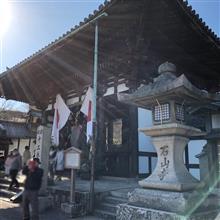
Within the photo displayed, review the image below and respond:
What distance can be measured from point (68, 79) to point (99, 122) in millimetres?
2778

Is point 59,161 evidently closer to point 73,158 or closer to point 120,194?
point 73,158

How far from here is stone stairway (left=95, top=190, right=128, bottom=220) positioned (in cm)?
634

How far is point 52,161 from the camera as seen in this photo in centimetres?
1080

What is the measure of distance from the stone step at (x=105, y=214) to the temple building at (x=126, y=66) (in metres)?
3.26

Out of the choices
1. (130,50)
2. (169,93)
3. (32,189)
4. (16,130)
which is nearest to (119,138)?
(130,50)

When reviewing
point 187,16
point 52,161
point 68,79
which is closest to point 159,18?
point 187,16

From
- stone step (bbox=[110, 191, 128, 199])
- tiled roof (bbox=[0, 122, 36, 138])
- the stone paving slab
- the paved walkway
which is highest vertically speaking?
tiled roof (bbox=[0, 122, 36, 138])

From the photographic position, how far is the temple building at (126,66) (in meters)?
7.30

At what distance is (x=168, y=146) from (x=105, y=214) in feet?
8.32

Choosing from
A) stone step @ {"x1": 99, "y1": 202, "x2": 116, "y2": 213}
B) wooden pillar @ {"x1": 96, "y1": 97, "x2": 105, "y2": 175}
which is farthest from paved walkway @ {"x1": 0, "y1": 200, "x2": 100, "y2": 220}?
wooden pillar @ {"x1": 96, "y1": 97, "x2": 105, "y2": 175}

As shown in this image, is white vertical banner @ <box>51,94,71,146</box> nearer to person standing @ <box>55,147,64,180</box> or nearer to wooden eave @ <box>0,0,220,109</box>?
person standing @ <box>55,147,64,180</box>

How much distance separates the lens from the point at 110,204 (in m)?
6.77

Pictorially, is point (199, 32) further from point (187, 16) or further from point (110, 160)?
point (110, 160)

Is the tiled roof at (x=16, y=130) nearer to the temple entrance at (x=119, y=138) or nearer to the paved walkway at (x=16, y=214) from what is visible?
the temple entrance at (x=119, y=138)
